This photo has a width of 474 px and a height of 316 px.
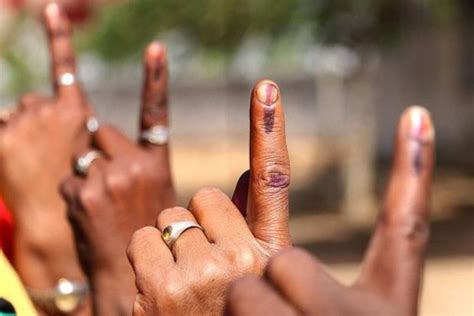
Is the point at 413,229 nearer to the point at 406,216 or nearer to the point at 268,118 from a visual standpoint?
the point at 406,216

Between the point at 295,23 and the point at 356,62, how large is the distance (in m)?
1.25

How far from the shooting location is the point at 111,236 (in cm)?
195

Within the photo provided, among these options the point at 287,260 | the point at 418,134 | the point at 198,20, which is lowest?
the point at 198,20

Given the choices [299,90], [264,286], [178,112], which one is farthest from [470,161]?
[264,286]

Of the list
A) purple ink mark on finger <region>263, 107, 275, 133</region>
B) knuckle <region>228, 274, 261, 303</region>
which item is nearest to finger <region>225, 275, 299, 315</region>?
knuckle <region>228, 274, 261, 303</region>

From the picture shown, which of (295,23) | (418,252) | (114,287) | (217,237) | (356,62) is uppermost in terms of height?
(418,252)

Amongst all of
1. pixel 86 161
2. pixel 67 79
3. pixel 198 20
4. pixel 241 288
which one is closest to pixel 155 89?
pixel 86 161

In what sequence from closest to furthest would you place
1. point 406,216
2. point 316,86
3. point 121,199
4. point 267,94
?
point 406,216, point 267,94, point 121,199, point 316,86

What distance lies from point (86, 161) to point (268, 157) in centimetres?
77

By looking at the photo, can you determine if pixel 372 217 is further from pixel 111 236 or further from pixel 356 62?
pixel 111 236

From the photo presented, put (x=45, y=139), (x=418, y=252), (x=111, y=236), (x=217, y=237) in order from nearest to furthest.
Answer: (x=418, y=252)
(x=217, y=237)
(x=111, y=236)
(x=45, y=139)

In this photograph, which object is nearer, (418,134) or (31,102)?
(418,134)

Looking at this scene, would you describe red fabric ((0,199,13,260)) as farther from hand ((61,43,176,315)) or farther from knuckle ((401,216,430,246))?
knuckle ((401,216,430,246))

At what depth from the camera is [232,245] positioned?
134 cm
